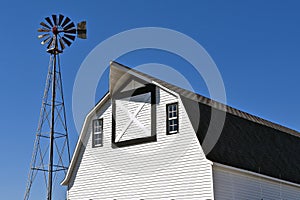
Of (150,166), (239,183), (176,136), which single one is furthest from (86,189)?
(239,183)

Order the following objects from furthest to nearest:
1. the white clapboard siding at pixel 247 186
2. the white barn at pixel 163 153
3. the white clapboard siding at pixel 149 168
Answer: the white barn at pixel 163 153 < the white clapboard siding at pixel 149 168 < the white clapboard siding at pixel 247 186

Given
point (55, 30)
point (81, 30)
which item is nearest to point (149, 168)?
point (81, 30)

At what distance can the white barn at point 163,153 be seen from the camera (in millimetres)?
21203

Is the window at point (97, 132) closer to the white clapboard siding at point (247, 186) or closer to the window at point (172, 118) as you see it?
the window at point (172, 118)

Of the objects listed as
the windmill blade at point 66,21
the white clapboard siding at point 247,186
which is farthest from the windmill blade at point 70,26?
the white clapboard siding at point 247,186

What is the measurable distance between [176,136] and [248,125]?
588 cm

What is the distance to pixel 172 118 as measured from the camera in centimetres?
2222

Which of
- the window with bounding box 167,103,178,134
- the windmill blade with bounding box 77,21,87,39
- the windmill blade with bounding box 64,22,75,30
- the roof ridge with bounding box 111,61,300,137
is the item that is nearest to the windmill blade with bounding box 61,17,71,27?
the windmill blade with bounding box 64,22,75,30

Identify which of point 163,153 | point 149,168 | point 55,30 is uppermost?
point 55,30

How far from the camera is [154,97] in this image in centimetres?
2281

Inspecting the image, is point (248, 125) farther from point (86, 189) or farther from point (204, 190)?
point (86, 189)

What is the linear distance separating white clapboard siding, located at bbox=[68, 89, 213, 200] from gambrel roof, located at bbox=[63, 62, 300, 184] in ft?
1.70

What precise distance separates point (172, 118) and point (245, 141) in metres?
4.33

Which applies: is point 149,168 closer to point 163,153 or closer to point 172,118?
point 163,153
